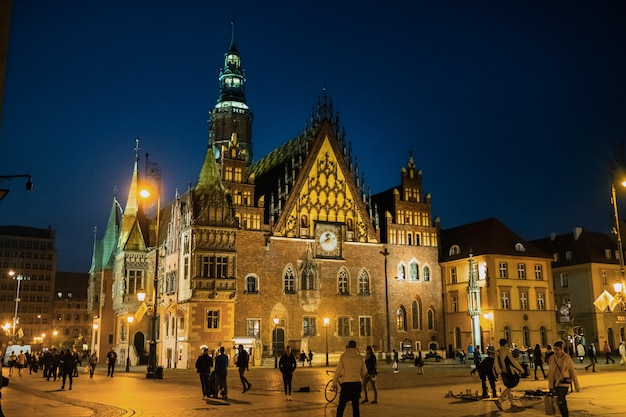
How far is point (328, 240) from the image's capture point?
194ft

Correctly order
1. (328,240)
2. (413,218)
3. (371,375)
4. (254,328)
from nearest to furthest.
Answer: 1. (371,375)
2. (254,328)
3. (328,240)
4. (413,218)

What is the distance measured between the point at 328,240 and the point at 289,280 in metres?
5.26

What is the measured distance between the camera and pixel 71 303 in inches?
5374

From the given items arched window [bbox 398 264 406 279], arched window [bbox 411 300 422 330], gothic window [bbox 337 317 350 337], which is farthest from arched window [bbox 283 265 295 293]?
arched window [bbox 411 300 422 330]

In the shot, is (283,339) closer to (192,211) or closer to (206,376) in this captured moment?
(192,211)

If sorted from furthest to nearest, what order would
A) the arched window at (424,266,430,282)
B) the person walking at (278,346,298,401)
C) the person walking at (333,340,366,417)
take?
the arched window at (424,266,430,282), the person walking at (278,346,298,401), the person walking at (333,340,366,417)

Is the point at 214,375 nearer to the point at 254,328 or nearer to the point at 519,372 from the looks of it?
the point at 519,372

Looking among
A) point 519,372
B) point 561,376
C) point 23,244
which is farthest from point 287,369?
point 23,244

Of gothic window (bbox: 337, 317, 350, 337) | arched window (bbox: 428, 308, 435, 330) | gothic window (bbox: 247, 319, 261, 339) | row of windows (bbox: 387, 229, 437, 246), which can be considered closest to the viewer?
gothic window (bbox: 247, 319, 261, 339)

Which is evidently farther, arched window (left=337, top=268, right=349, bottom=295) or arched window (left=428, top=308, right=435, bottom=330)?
arched window (left=428, top=308, right=435, bottom=330)

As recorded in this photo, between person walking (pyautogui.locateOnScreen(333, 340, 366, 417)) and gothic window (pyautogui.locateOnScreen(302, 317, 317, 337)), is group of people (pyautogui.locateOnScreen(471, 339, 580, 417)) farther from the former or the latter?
gothic window (pyautogui.locateOnScreen(302, 317, 317, 337))

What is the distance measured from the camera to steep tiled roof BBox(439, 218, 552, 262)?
61.6 metres

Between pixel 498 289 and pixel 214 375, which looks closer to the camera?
pixel 214 375

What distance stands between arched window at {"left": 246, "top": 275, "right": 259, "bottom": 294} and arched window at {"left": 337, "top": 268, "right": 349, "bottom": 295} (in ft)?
26.4
